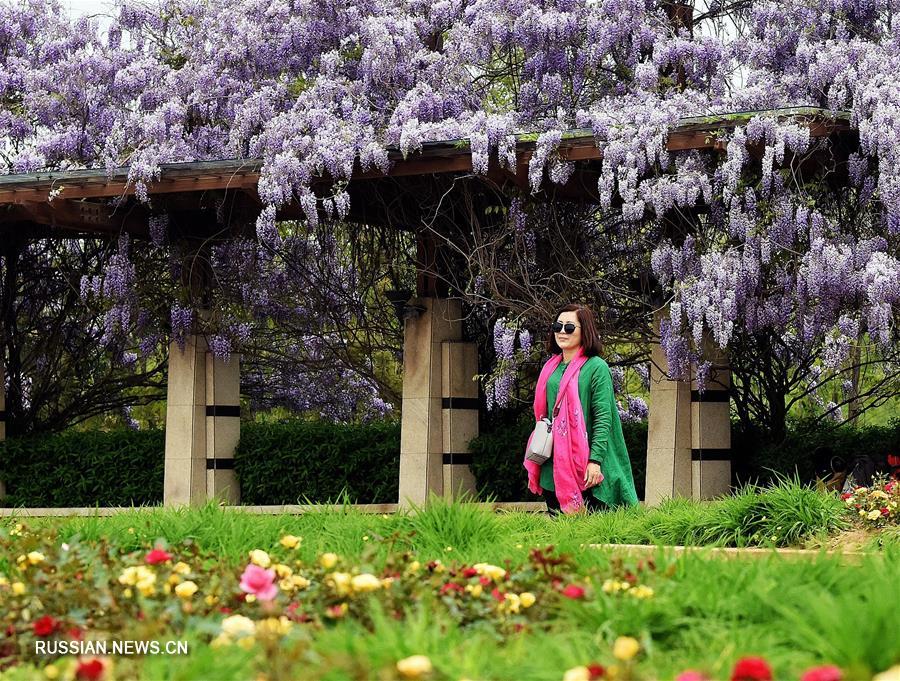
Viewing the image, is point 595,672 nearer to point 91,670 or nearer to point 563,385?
point 91,670

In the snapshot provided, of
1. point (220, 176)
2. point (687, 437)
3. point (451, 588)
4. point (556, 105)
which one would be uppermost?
point (556, 105)

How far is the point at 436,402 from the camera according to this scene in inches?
483

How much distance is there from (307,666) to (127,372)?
41.3 ft

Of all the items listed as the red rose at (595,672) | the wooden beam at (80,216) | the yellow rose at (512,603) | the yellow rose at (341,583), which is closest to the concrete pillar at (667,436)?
the wooden beam at (80,216)

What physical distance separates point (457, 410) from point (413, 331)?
0.87m

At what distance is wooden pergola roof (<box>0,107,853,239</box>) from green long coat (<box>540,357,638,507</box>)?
9.49ft

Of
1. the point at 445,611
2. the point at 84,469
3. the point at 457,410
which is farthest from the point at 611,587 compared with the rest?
the point at 84,469

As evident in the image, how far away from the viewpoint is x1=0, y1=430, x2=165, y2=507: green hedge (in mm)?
13617

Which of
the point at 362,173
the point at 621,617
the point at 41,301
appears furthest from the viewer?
the point at 41,301

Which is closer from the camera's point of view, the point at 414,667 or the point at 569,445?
the point at 414,667

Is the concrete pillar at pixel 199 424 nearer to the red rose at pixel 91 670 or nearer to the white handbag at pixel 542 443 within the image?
the white handbag at pixel 542 443

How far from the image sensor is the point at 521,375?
12.2 m

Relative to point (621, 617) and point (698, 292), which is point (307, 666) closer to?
point (621, 617)

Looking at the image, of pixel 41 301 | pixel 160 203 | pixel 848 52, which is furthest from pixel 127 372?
pixel 848 52
